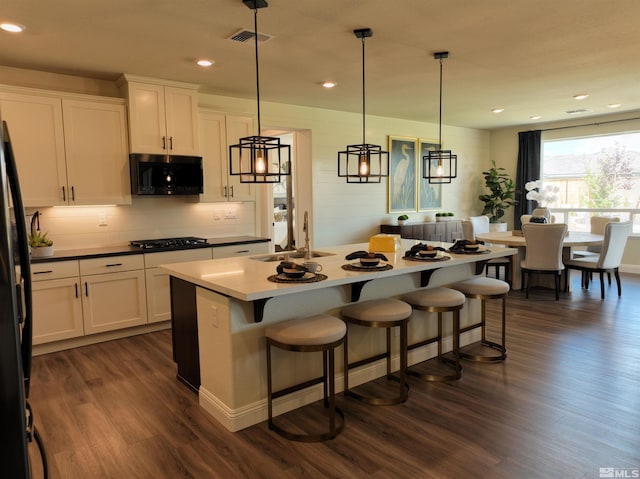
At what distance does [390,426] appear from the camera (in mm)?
2580

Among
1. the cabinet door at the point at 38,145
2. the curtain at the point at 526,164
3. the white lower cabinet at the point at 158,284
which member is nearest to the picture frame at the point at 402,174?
the curtain at the point at 526,164

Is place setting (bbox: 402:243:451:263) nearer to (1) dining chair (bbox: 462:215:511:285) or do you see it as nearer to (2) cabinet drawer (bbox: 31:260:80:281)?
(1) dining chair (bbox: 462:215:511:285)

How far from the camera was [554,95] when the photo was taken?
5.71 meters

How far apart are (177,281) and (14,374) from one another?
6.97 ft

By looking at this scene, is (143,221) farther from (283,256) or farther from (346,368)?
(346,368)

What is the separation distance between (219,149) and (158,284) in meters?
1.65

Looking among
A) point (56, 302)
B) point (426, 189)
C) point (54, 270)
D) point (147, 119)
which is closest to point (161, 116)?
point (147, 119)

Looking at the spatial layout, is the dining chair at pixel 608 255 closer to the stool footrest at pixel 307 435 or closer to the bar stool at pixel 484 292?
the bar stool at pixel 484 292

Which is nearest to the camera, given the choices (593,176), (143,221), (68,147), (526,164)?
(68,147)

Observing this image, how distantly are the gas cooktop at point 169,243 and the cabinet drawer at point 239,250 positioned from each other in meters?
0.17

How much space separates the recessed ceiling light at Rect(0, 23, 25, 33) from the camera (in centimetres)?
304

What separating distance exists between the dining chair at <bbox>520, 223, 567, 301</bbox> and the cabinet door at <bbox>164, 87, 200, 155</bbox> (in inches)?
159

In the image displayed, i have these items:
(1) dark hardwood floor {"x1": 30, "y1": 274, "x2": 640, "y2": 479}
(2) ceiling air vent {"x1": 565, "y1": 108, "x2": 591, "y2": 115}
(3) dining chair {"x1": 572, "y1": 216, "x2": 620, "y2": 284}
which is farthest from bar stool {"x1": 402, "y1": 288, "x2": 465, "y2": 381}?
(2) ceiling air vent {"x1": 565, "y1": 108, "x2": 591, "y2": 115}

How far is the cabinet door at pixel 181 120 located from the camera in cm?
454
